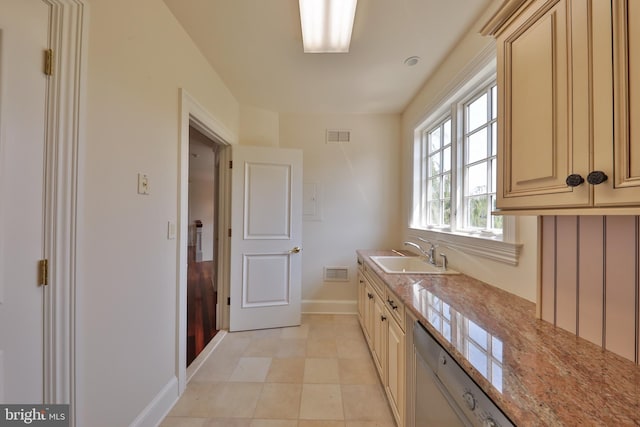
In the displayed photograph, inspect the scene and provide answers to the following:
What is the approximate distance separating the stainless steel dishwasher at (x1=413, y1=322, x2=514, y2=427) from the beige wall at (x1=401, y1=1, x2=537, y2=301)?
26.4 inches

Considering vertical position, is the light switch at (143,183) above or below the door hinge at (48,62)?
below

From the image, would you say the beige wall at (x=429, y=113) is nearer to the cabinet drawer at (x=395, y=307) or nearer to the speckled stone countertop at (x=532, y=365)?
the speckled stone countertop at (x=532, y=365)

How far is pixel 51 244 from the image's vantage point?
0.94 m

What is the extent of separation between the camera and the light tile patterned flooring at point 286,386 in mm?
1552

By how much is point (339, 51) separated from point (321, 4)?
1.42ft

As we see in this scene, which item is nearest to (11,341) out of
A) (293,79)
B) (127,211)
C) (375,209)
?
(127,211)

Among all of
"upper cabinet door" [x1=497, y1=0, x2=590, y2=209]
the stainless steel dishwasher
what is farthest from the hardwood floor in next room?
"upper cabinet door" [x1=497, y1=0, x2=590, y2=209]

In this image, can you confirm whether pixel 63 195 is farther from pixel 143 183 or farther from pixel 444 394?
pixel 444 394

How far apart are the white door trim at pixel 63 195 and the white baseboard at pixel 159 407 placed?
1.60 feet

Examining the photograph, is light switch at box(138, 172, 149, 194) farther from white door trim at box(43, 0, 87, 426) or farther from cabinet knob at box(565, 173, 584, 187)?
cabinet knob at box(565, 173, 584, 187)

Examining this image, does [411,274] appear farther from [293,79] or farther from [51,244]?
[293,79]

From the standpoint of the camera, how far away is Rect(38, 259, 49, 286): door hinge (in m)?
0.92

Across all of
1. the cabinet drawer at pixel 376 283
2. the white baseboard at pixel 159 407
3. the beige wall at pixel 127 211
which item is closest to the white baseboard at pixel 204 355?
the white baseboard at pixel 159 407

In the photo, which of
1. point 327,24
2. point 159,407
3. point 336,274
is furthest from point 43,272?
point 336,274
